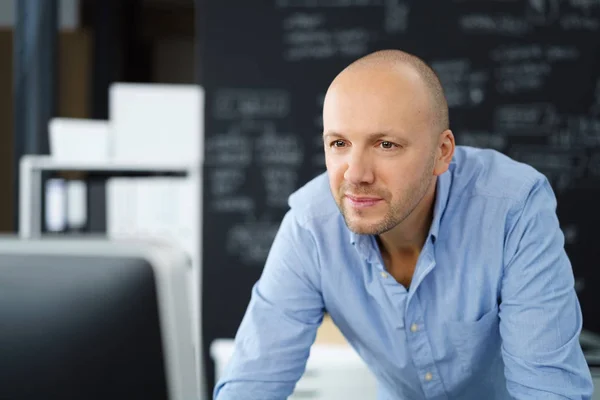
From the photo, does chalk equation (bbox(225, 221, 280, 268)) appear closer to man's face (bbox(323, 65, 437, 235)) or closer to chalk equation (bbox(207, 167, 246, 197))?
chalk equation (bbox(207, 167, 246, 197))

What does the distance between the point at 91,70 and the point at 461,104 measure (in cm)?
382

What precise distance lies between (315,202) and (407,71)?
1.15ft

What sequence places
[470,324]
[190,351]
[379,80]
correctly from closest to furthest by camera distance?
[190,351] < [379,80] < [470,324]

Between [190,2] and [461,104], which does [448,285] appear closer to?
[461,104]

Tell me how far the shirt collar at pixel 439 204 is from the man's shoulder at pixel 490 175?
21 mm

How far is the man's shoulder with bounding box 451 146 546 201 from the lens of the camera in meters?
1.35

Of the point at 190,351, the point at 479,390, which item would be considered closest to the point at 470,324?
the point at 479,390

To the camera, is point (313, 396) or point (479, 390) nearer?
point (479, 390)

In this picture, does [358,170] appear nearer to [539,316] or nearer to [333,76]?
[539,316]

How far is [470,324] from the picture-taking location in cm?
136

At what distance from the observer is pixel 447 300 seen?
54.3 inches

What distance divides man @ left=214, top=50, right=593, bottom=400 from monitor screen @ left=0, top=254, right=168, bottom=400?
0.73m

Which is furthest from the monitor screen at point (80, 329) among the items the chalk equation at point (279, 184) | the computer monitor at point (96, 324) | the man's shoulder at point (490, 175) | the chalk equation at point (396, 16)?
the chalk equation at point (396, 16)

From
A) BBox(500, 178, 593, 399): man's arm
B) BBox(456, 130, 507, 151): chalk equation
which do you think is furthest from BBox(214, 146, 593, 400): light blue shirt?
BBox(456, 130, 507, 151): chalk equation
